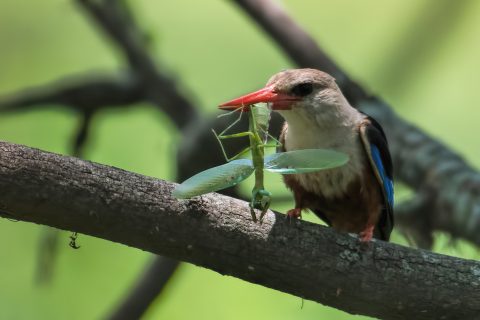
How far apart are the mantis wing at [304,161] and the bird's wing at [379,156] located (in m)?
0.55

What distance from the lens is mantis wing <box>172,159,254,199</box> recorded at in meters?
2.43

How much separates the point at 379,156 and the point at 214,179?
999 mm

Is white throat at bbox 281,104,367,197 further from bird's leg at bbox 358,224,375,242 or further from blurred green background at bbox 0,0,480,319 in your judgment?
blurred green background at bbox 0,0,480,319

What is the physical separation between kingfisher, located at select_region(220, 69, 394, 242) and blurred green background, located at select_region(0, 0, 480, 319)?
7.01 feet

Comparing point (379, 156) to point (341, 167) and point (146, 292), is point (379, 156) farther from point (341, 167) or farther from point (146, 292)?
point (146, 292)

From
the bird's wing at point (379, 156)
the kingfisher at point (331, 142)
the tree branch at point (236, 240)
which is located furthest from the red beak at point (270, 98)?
the tree branch at point (236, 240)

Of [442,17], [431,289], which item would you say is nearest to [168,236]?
[431,289]

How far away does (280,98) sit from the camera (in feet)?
10.6

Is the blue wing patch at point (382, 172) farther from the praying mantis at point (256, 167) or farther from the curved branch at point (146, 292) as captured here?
the curved branch at point (146, 292)

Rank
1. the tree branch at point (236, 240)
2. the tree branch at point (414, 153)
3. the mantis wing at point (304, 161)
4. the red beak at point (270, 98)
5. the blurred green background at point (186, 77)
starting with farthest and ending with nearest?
1. the blurred green background at point (186, 77)
2. the tree branch at point (414, 153)
3. the red beak at point (270, 98)
4. the mantis wing at point (304, 161)
5. the tree branch at point (236, 240)

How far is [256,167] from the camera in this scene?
265 centimetres

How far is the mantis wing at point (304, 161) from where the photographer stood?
2.71m

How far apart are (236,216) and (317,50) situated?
2.29 meters

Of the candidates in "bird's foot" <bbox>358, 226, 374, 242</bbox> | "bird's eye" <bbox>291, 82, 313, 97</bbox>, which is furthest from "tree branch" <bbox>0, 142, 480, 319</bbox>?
"bird's eye" <bbox>291, 82, 313, 97</bbox>
